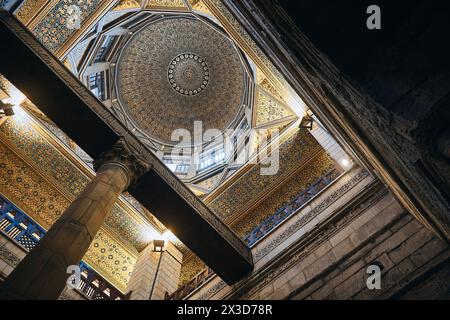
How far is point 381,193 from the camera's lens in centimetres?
502

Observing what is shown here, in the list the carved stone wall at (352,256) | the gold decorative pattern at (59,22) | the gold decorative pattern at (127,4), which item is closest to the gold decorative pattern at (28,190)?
the gold decorative pattern at (59,22)

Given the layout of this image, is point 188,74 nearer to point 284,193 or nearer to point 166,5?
point 166,5

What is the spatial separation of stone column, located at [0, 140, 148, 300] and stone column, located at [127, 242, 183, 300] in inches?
107

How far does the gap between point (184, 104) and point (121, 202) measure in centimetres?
659

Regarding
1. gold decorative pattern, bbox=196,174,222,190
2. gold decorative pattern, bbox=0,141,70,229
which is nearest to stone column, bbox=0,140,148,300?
gold decorative pattern, bbox=0,141,70,229

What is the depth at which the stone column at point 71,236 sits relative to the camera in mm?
2902

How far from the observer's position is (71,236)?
11.9 ft

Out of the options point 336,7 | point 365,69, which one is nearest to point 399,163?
point 365,69

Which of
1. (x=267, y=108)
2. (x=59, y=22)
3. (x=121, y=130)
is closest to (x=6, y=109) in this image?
(x=59, y=22)

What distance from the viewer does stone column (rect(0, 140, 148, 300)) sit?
2.90 m

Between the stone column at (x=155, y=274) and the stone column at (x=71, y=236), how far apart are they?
2.71m

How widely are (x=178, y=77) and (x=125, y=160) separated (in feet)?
29.4

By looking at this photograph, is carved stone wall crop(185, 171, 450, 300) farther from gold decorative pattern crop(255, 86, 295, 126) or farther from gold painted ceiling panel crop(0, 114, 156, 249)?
gold decorative pattern crop(255, 86, 295, 126)

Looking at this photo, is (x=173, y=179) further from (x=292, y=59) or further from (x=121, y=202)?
(x=292, y=59)
